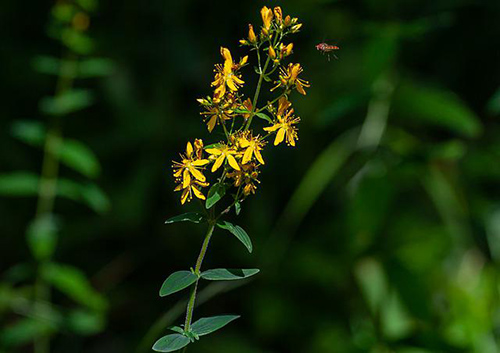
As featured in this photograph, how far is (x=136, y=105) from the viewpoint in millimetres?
1729

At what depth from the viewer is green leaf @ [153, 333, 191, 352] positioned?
497mm

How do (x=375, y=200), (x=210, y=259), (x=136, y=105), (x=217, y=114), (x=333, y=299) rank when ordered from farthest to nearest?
1. (x=136, y=105)
2. (x=210, y=259)
3. (x=333, y=299)
4. (x=375, y=200)
5. (x=217, y=114)

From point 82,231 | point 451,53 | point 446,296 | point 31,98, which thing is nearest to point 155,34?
point 31,98

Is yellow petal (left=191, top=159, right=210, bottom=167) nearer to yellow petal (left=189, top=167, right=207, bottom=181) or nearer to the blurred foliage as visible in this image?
yellow petal (left=189, top=167, right=207, bottom=181)

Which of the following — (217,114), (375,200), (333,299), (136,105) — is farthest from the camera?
(136,105)

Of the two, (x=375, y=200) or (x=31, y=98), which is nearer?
(x=375, y=200)

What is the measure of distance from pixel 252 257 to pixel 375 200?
0.49 metres

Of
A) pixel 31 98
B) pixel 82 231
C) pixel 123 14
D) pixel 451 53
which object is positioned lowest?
pixel 82 231

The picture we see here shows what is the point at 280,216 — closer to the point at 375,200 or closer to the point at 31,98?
the point at 375,200

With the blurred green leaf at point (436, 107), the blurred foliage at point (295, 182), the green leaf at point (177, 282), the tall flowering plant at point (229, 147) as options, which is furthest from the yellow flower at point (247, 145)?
the blurred green leaf at point (436, 107)

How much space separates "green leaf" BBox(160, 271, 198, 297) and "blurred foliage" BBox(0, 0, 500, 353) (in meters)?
0.55

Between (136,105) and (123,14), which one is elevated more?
(123,14)

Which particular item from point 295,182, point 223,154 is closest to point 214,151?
point 223,154

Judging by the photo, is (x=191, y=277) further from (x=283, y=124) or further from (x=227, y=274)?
(x=283, y=124)
